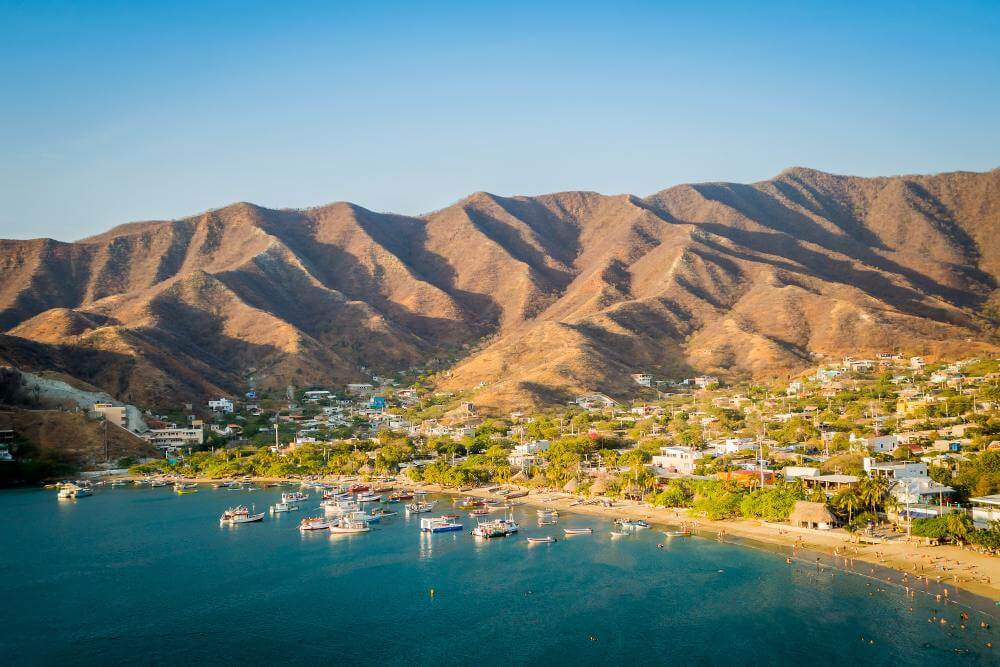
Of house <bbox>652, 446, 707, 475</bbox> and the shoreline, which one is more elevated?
house <bbox>652, 446, 707, 475</bbox>

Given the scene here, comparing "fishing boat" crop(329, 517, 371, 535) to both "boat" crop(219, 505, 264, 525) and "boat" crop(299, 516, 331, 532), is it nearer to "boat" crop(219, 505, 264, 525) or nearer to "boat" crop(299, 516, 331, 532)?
"boat" crop(299, 516, 331, 532)

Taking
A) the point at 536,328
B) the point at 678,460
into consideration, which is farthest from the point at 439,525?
the point at 536,328

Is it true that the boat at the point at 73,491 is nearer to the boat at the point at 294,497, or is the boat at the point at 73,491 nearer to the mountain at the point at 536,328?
the boat at the point at 294,497

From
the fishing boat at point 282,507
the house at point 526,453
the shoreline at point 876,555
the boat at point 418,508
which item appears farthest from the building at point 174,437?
the shoreline at point 876,555

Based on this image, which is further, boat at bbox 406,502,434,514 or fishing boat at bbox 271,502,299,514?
fishing boat at bbox 271,502,299,514

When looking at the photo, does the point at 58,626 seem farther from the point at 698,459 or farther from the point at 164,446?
the point at 164,446

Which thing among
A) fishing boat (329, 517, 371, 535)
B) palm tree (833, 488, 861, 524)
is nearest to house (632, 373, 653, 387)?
fishing boat (329, 517, 371, 535)
